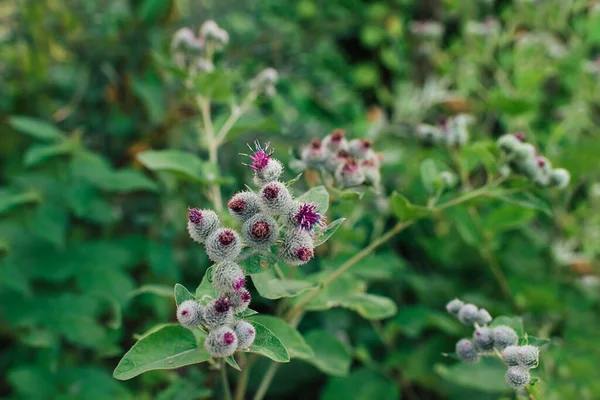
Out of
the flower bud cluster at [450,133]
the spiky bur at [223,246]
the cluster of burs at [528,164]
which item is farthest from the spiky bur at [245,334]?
the flower bud cluster at [450,133]

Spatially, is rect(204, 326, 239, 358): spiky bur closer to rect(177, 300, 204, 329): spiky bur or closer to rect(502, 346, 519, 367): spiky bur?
rect(177, 300, 204, 329): spiky bur

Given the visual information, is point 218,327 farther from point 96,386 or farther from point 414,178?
point 414,178

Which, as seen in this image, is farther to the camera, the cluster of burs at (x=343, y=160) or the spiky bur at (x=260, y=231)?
the cluster of burs at (x=343, y=160)

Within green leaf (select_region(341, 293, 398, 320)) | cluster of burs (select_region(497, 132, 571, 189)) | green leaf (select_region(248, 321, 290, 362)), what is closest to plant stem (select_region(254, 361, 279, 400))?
green leaf (select_region(341, 293, 398, 320))

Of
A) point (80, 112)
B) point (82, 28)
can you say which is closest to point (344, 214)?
point (80, 112)

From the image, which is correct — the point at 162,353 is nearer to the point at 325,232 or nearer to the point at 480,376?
the point at 325,232

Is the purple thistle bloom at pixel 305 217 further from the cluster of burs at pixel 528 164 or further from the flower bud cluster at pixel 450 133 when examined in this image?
the flower bud cluster at pixel 450 133
